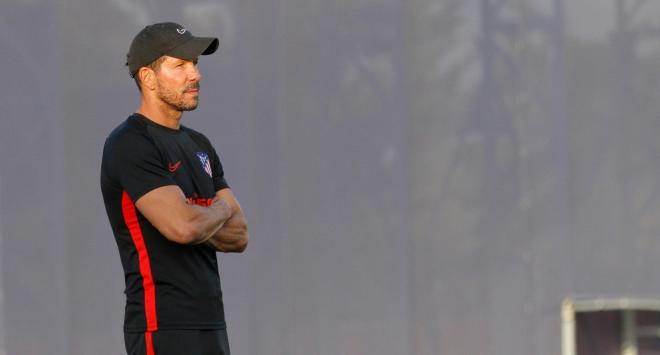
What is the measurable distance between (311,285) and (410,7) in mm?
1189

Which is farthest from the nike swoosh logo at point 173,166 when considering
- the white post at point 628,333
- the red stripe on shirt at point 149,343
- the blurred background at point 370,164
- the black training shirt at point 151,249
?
the white post at point 628,333

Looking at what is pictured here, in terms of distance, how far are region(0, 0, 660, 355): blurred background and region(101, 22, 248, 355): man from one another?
1.58 meters

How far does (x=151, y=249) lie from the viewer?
2.60 metres

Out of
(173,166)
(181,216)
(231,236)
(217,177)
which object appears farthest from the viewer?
(217,177)

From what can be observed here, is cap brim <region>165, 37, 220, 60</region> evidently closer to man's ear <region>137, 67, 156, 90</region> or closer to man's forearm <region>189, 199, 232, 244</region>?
man's ear <region>137, 67, 156, 90</region>

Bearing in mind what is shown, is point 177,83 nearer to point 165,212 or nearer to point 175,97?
point 175,97

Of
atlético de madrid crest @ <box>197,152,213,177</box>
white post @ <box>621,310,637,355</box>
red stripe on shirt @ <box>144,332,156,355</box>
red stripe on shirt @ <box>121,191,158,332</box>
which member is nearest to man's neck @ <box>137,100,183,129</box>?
atlético de madrid crest @ <box>197,152,213,177</box>

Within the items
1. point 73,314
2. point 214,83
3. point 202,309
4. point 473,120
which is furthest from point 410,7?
point 202,309

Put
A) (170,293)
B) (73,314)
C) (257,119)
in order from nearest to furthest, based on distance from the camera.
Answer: (170,293)
(73,314)
(257,119)

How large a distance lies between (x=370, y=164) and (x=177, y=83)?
2215 mm

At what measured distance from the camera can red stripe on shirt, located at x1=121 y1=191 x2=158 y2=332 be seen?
2.60 m

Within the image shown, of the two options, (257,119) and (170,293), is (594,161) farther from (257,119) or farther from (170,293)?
(170,293)

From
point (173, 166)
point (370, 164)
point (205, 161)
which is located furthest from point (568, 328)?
point (173, 166)

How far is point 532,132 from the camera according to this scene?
5.07 metres
